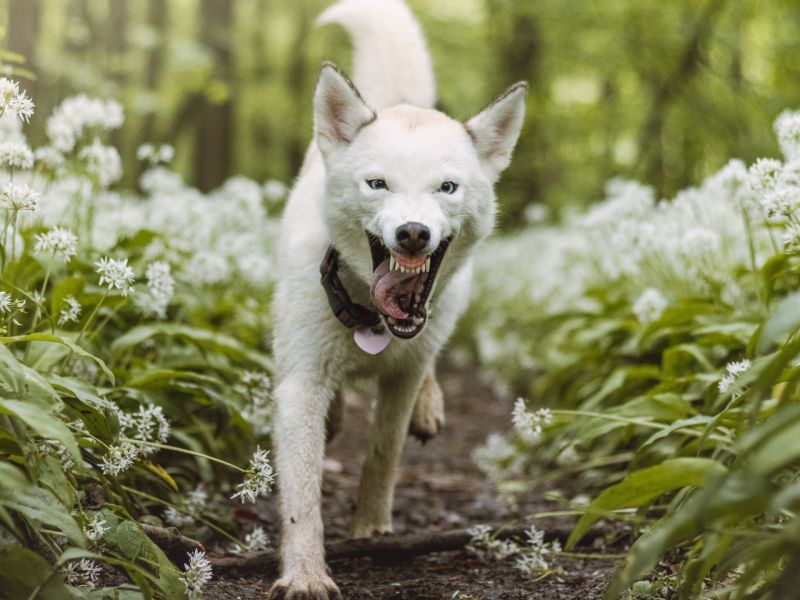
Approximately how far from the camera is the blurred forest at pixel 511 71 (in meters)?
10.6

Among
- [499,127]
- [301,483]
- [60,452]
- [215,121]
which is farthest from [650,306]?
[215,121]

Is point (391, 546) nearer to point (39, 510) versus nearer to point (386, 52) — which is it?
point (39, 510)

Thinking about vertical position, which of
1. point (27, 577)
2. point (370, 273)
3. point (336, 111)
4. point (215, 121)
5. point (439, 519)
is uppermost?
point (215, 121)

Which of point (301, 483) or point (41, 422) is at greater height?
point (301, 483)

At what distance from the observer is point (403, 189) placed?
314 cm

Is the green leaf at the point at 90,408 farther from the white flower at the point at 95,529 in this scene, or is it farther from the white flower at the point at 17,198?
the white flower at the point at 17,198

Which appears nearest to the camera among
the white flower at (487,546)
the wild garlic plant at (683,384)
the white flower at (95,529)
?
the wild garlic plant at (683,384)

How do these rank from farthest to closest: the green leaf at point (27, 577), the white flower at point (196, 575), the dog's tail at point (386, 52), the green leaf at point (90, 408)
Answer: the dog's tail at point (386, 52) < the green leaf at point (90, 408) < the white flower at point (196, 575) < the green leaf at point (27, 577)

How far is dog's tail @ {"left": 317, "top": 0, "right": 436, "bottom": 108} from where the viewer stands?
4938 millimetres

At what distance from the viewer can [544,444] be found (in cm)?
512

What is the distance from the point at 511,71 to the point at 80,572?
1447cm

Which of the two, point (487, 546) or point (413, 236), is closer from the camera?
point (413, 236)

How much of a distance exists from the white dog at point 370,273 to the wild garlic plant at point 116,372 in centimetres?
30

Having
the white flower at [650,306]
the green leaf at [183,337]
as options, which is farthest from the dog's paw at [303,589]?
the white flower at [650,306]
